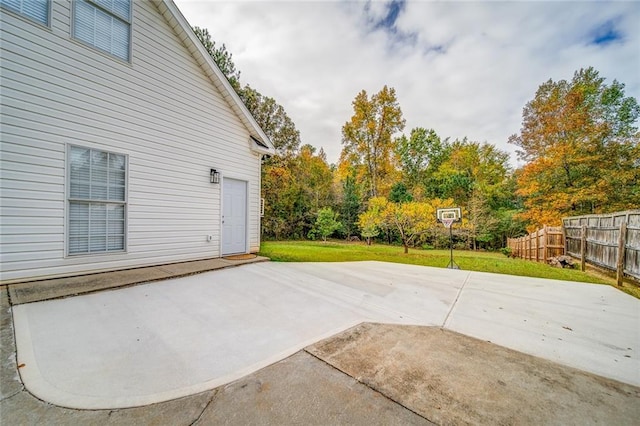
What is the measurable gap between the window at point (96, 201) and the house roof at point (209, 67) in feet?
9.33

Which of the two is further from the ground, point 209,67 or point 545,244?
point 209,67

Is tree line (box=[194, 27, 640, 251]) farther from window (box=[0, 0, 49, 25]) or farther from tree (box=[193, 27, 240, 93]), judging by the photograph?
window (box=[0, 0, 49, 25])

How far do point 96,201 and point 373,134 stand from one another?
18940 mm

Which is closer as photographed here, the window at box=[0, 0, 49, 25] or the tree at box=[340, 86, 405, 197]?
the window at box=[0, 0, 49, 25]

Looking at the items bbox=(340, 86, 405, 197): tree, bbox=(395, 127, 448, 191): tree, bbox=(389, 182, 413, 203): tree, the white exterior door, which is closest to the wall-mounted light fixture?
the white exterior door

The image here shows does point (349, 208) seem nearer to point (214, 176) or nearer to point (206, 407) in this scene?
point (214, 176)

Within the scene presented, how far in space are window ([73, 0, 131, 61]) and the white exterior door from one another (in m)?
3.21

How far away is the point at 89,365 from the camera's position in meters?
1.78

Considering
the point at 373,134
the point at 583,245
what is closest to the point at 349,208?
the point at 373,134

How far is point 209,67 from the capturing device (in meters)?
5.59

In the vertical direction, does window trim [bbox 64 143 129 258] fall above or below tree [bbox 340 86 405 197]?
below

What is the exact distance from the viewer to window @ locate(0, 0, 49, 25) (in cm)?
349

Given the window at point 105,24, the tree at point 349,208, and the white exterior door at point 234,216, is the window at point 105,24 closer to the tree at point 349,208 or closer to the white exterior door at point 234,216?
the white exterior door at point 234,216

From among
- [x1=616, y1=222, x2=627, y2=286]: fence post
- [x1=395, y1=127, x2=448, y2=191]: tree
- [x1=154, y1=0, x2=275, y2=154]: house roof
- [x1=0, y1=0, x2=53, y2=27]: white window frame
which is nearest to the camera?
[x1=0, y1=0, x2=53, y2=27]: white window frame
